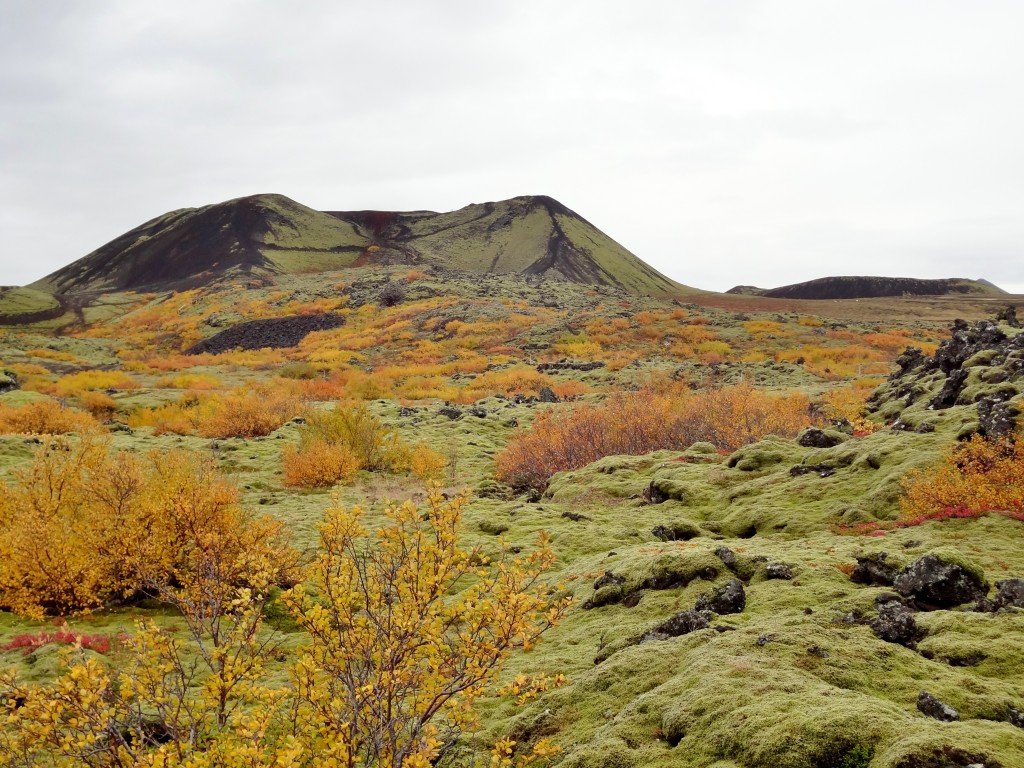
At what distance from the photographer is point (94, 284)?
138 m

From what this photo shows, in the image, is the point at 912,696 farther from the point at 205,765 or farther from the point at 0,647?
the point at 0,647

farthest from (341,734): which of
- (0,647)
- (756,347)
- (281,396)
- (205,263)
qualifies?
(205,263)

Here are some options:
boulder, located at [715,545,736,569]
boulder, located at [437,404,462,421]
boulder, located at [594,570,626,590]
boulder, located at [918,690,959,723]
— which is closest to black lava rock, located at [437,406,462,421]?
boulder, located at [437,404,462,421]

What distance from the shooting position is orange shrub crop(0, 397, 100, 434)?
2684 centimetres

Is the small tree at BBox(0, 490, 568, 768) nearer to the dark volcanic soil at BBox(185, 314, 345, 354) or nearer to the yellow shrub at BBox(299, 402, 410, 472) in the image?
the yellow shrub at BBox(299, 402, 410, 472)

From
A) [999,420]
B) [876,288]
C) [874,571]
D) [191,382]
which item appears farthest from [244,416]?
[876,288]

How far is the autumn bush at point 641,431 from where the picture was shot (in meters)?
22.7

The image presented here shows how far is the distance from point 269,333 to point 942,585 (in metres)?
80.7

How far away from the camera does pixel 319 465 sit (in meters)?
21.4

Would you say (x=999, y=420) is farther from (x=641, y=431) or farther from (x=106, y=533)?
(x=106, y=533)

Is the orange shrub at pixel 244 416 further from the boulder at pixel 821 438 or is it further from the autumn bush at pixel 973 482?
the autumn bush at pixel 973 482

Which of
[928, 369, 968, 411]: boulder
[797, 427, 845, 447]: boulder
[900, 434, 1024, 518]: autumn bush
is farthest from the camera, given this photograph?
[928, 369, 968, 411]: boulder

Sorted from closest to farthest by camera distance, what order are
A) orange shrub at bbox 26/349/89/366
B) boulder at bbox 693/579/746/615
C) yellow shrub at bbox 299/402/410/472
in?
boulder at bbox 693/579/746/615
yellow shrub at bbox 299/402/410/472
orange shrub at bbox 26/349/89/366

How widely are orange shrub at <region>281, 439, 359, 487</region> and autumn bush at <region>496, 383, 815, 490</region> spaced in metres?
5.72
